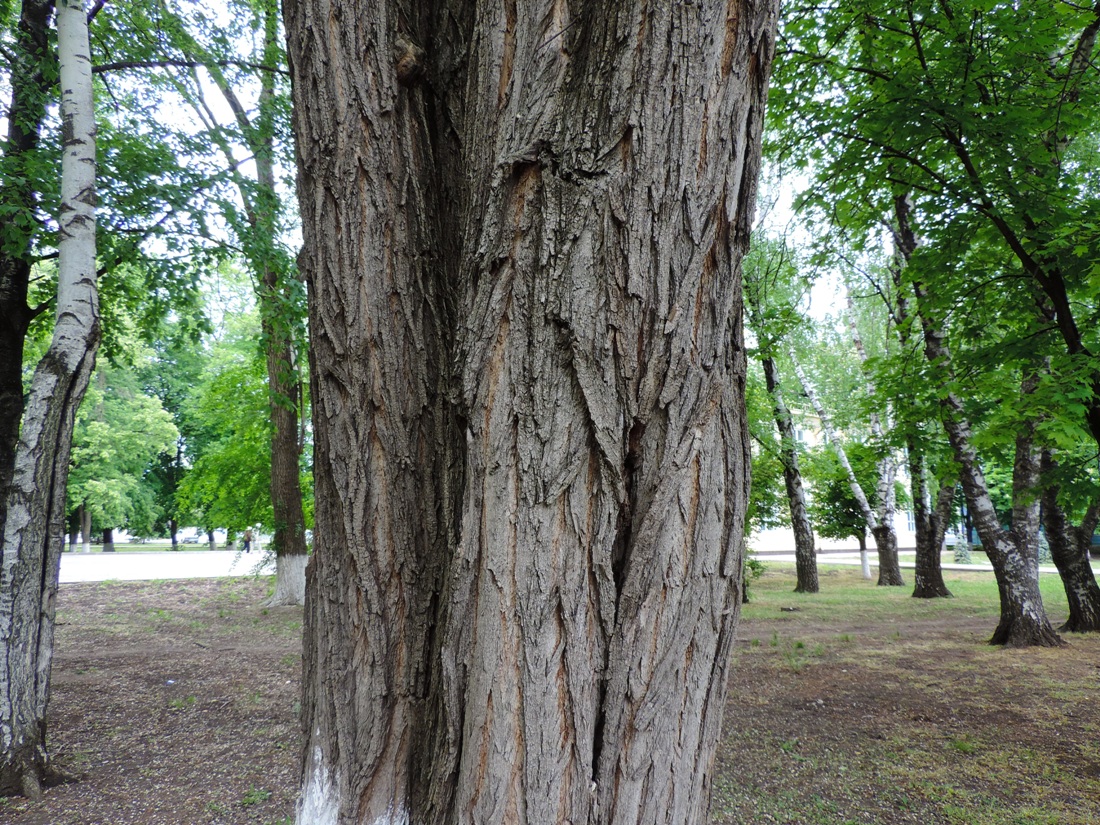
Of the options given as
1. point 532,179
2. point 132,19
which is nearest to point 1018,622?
point 532,179

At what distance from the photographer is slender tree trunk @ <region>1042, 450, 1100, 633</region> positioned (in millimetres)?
9016

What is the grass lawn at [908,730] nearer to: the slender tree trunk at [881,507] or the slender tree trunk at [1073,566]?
the slender tree trunk at [1073,566]

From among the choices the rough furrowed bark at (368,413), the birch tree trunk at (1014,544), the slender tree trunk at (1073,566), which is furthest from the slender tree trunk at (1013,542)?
the rough furrowed bark at (368,413)

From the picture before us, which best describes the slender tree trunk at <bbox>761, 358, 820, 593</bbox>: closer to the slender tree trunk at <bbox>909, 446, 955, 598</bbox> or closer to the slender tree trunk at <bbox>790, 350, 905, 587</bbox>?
the slender tree trunk at <bbox>790, 350, 905, 587</bbox>

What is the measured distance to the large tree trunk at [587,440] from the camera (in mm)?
1589

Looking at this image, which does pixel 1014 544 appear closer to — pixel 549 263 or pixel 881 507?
pixel 881 507

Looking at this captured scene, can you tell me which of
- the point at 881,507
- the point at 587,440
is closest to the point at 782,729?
the point at 587,440

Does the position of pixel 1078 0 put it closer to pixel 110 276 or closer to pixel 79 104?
pixel 79 104

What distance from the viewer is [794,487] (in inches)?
608

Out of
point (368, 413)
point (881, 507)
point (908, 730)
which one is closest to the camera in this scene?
point (368, 413)

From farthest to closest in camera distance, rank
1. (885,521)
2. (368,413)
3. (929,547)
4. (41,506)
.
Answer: (885,521) < (929,547) < (41,506) < (368,413)

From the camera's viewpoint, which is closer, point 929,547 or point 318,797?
point 318,797

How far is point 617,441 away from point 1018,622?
9205mm

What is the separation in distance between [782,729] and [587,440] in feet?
16.0
